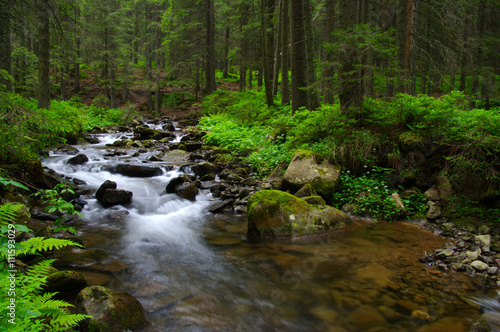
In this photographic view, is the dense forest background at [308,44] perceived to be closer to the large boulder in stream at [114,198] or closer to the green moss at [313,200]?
the green moss at [313,200]

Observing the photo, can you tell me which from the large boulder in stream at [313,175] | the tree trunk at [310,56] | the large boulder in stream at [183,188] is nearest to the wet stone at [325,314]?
the large boulder in stream at [313,175]

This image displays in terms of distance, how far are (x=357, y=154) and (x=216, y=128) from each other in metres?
8.53

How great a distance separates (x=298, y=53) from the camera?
10.5 metres

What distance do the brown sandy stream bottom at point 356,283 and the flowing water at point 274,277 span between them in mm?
14

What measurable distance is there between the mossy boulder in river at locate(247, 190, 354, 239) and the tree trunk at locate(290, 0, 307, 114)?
532 cm

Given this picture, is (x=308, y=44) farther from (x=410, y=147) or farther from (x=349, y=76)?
(x=410, y=147)

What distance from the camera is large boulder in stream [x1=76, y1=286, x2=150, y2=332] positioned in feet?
9.77

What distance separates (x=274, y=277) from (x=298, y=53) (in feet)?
27.9

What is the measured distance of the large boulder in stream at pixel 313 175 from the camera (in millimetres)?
7230

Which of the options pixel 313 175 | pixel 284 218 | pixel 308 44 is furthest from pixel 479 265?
pixel 308 44

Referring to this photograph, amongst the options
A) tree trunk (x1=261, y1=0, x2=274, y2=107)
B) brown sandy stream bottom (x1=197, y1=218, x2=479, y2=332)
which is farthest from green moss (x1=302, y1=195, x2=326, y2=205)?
tree trunk (x1=261, y1=0, x2=274, y2=107)

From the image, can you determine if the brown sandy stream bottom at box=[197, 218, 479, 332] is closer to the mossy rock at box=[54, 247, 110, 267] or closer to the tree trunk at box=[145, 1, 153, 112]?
the mossy rock at box=[54, 247, 110, 267]

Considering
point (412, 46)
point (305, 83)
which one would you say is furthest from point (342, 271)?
point (412, 46)

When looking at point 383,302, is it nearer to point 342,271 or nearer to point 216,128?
point 342,271
